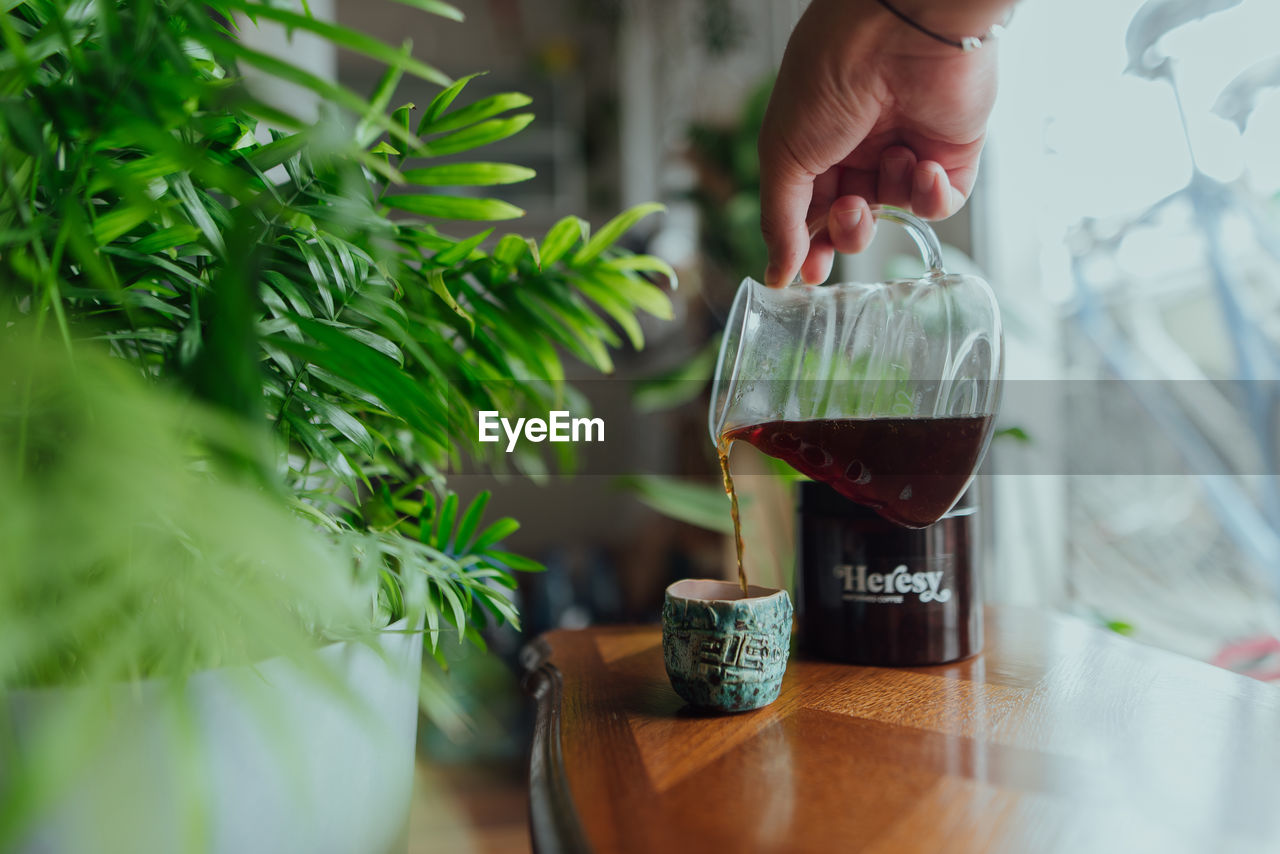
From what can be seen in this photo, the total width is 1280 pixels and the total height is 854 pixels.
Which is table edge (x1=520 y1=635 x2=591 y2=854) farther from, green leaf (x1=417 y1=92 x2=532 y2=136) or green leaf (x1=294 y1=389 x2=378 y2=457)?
green leaf (x1=417 y1=92 x2=532 y2=136)

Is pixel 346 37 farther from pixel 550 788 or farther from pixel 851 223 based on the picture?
pixel 851 223

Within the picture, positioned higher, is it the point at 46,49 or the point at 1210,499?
the point at 46,49

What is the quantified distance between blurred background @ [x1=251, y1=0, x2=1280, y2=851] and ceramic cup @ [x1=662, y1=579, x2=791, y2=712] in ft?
0.53

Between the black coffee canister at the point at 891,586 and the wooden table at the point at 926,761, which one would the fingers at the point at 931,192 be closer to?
the black coffee canister at the point at 891,586

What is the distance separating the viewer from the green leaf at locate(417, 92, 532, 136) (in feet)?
2.11

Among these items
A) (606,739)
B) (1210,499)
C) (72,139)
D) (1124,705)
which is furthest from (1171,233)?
(72,139)

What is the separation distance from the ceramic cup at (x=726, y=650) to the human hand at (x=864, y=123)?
1.07 ft

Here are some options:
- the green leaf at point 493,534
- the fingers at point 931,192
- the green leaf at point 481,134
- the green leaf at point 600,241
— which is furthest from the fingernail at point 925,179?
the green leaf at point 493,534

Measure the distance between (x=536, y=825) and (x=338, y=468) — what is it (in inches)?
10.9

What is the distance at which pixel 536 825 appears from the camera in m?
0.44

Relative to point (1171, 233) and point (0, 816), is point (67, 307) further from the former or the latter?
point (1171, 233)

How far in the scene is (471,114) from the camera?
26.0 inches

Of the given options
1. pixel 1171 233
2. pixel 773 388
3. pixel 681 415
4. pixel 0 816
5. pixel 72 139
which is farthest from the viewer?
pixel 681 415

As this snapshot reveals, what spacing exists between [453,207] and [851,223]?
1.25 ft
